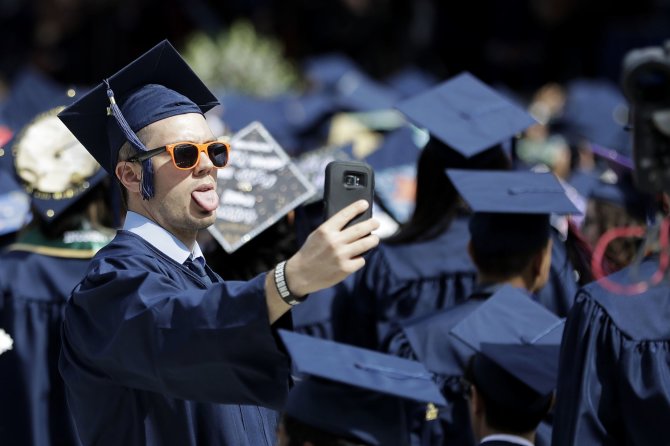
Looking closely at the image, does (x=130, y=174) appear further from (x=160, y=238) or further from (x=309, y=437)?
(x=309, y=437)

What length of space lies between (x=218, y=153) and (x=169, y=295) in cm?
47

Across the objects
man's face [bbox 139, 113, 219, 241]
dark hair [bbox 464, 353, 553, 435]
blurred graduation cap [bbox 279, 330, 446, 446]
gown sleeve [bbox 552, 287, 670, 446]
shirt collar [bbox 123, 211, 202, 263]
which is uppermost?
man's face [bbox 139, 113, 219, 241]

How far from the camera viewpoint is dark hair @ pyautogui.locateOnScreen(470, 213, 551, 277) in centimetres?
412

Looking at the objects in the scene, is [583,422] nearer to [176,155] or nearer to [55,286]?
[176,155]

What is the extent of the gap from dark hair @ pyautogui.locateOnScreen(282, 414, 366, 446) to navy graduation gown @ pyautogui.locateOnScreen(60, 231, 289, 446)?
7cm

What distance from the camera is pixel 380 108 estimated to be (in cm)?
902

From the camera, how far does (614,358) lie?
332 centimetres

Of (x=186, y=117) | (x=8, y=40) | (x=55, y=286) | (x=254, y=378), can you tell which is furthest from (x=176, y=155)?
(x=8, y=40)

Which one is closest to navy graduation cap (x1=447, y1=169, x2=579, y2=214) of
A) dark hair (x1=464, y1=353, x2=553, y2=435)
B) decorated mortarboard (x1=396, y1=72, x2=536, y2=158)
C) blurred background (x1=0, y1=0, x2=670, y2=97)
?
decorated mortarboard (x1=396, y1=72, x2=536, y2=158)

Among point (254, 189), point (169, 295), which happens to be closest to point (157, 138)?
point (169, 295)

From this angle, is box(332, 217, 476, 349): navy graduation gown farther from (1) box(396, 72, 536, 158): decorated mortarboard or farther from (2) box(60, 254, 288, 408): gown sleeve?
(2) box(60, 254, 288, 408): gown sleeve

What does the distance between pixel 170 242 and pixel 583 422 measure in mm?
1192

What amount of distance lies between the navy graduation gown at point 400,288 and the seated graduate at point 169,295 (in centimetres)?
127

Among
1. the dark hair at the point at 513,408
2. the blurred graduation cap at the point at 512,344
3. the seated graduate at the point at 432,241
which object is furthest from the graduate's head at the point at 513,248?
the dark hair at the point at 513,408
